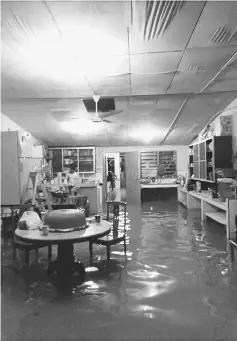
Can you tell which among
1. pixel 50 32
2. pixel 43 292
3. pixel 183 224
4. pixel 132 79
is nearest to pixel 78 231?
pixel 43 292

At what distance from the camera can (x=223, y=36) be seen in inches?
135

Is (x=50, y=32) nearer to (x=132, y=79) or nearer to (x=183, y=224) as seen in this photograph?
(x=132, y=79)

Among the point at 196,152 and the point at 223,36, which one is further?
the point at 196,152

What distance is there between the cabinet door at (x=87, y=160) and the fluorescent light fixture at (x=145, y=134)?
204 cm

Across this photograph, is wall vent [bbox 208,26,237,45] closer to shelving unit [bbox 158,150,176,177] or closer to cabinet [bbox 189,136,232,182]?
cabinet [bbox 189,136,232,182]

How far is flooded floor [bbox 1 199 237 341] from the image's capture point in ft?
7.60

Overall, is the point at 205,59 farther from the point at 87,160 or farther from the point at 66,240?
the point at 87,160

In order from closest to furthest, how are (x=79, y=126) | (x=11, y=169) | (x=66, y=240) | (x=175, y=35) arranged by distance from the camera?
(x=66, y=240), (x=175, y=35), (x=11, y=169), (x=79, y=126)

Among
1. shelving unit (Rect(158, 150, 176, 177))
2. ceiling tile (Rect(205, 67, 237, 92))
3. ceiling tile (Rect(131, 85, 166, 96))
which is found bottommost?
shelving unit (Rect(158, 150, 176, 177))

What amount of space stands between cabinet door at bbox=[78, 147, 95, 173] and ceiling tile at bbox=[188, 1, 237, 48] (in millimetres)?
7840

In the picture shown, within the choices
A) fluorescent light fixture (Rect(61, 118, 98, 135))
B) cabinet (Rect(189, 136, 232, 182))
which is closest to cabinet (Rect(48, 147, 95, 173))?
fluorescent light fixture (Rect(61, 118, 98, 135))

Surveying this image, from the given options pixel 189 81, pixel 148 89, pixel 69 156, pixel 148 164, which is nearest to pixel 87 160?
pixel 69 156

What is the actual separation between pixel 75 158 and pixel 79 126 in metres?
2.42

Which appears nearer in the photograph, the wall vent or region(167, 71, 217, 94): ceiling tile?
the wall vent
